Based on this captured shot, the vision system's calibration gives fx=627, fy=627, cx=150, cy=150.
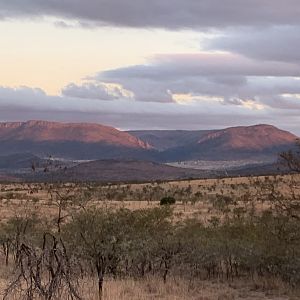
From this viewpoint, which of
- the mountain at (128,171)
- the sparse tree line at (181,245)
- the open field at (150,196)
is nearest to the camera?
the sparse tree line at (181,245)

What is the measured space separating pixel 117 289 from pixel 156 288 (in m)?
1.88

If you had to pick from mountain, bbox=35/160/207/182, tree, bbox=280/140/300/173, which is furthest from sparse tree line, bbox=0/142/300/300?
mountain, bbox=35/160/207/182

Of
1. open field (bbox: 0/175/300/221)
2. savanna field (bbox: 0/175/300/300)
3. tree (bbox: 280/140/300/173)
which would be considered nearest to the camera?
tree (bbox: 280/140/300/173)

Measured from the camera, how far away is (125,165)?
19788cm

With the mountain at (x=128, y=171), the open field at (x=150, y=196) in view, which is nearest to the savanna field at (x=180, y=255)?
the open field at (x=150, y=196)

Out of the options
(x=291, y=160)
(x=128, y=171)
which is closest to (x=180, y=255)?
(x=291, y=160)

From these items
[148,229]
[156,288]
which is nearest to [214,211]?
[148,229]

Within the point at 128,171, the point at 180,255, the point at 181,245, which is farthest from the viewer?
the point at 128,171

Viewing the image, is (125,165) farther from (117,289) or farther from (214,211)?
(117,289)

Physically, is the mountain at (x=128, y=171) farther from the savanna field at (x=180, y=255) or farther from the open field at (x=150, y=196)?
the savanna field at (x=180, y=255)

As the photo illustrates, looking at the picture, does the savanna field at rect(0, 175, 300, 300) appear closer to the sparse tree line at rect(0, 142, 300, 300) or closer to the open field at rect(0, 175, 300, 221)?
the sparse tree line at rect(0, 142, 300, 300)

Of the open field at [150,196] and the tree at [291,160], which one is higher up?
the tree at [291,160]

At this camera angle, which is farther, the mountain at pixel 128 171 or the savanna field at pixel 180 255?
the mountain at pixel 128 171

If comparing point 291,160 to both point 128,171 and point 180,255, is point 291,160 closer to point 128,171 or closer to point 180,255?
point 180,255
